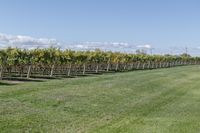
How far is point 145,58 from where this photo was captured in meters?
86.8

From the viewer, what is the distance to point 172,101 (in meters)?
20.6

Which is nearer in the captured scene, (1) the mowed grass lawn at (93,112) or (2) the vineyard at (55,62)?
(1) the mowed grass lawn at (93,112)

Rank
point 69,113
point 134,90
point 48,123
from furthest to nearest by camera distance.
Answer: point 134,90, point 69,113, point 48,123

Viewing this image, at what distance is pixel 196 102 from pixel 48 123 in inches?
392

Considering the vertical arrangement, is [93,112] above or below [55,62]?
below

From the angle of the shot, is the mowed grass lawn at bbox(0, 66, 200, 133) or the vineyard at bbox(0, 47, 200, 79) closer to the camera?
the mowed grass lawn at bbox(0, 66, 200, 133)

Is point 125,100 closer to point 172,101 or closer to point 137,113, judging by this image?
point 172,101

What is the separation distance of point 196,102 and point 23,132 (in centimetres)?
1131

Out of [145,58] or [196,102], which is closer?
[196,102]

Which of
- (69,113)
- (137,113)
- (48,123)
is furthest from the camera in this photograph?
(137,113)

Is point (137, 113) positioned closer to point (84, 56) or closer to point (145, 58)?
point (84, 56)

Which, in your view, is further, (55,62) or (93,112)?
(55,62)

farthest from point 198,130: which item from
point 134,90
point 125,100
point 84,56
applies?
point 84,56

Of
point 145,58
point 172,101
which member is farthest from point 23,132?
point 145,58
